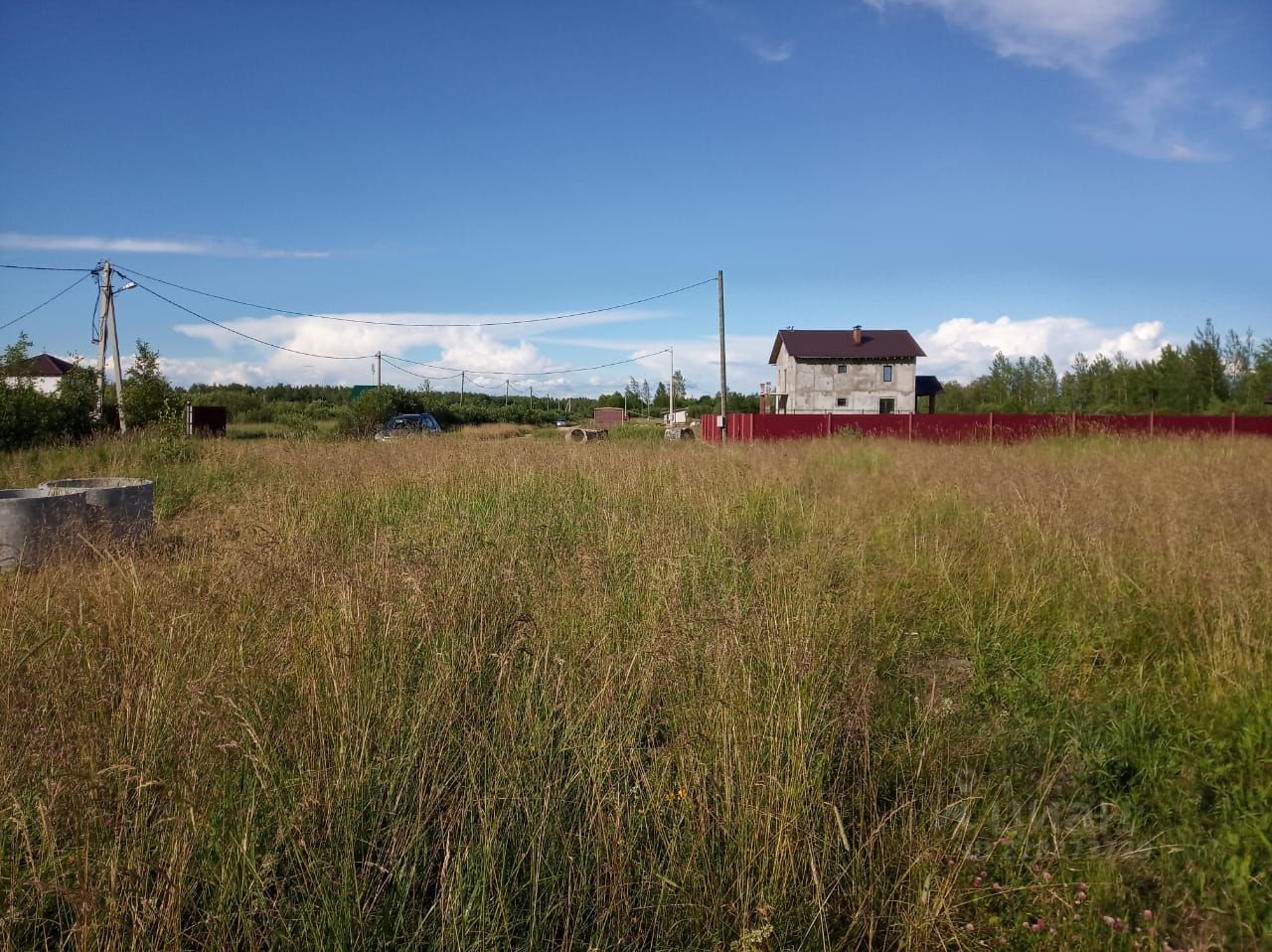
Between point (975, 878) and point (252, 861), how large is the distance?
1919 mm

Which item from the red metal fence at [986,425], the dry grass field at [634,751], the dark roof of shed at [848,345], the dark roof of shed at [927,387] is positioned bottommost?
the dry grass field at [634,751]

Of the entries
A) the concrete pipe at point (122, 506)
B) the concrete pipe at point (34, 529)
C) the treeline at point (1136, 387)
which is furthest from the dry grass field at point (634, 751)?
the treeline at point (1136, 387)

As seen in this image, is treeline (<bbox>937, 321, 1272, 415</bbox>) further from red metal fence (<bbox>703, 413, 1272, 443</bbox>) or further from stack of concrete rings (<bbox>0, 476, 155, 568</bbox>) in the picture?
stack of concrete rings (<bbox>0, 476, 155, 568</bbox>)

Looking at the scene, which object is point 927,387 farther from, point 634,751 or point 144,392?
point 634,751

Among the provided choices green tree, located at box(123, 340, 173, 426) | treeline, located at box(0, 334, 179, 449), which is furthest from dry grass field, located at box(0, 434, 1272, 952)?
green tree, located at box(123, 340, 173, 426)

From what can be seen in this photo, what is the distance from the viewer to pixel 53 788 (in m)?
1.82

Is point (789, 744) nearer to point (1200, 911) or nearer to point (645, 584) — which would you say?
point (1200, 911)

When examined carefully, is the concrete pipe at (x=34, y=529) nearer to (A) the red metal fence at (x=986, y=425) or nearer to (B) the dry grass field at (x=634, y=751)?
(B) the dry grass field at (x=634, y=751)

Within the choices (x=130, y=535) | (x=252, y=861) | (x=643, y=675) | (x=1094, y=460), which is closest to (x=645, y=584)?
(x=643, y=675)

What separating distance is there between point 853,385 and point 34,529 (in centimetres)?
4293

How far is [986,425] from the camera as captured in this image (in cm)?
2086

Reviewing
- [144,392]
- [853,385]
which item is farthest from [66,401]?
[853,385]

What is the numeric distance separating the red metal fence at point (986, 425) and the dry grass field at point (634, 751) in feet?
50.4

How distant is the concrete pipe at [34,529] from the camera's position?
16.8 ft
